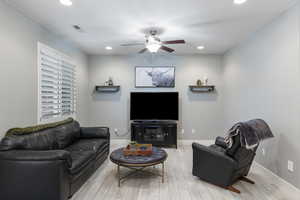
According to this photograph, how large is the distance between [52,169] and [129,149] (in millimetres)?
1324

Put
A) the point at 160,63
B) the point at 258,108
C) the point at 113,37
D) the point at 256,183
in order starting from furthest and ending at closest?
the point at 160,63
the point at 113,37
the point at 258,108
the point at 256,183

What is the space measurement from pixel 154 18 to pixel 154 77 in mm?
2587

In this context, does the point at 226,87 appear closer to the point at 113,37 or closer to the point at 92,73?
the point at 113,37

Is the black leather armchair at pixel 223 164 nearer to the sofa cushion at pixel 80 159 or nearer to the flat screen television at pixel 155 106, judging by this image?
the sofa cushion at pixel 80 159

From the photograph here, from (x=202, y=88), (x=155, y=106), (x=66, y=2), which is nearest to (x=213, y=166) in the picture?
(x=155, y=106)

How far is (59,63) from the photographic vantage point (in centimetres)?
405

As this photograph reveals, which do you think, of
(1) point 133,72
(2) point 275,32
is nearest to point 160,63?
(1) point 133,72

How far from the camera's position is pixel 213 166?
9.12 ft

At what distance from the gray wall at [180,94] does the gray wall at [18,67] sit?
7.27ft

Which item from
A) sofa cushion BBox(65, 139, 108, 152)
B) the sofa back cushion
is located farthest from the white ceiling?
sofa cushion BBox(65, 139, 108, 152)

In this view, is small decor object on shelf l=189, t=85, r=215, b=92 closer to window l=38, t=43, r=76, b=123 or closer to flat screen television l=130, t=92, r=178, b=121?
flat screen television l=130, t=92, r=178, b=121

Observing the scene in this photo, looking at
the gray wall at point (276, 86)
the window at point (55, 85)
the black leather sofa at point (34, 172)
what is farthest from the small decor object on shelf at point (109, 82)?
the gray wall at point (276, 86)

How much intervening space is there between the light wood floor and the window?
165 cm

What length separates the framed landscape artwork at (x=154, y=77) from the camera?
556 cm
